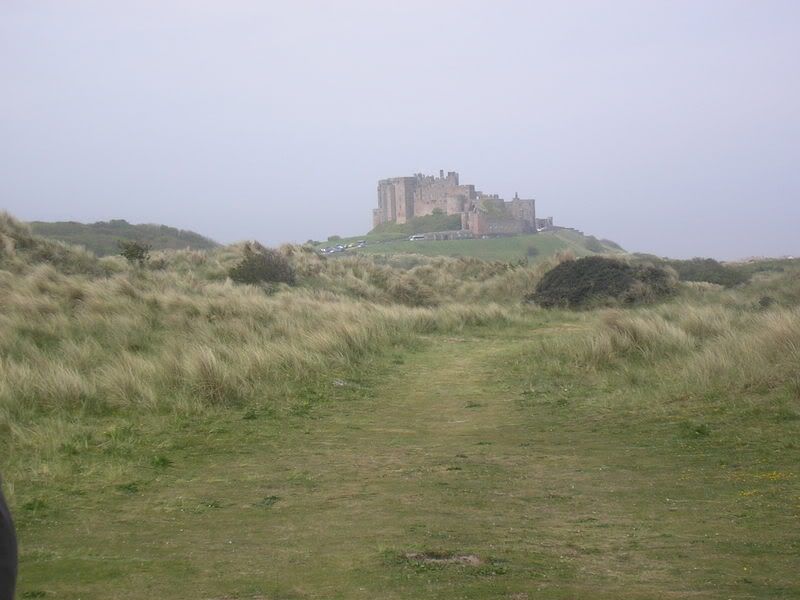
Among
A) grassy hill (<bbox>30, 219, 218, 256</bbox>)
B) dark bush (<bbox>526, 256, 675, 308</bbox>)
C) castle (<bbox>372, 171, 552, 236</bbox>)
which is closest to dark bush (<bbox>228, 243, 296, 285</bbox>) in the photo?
dark bush (<bbox>526, 256, 675, 308</bbox>)

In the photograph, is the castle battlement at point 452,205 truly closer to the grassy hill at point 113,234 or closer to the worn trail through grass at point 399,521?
the grassy hill at point 113,234

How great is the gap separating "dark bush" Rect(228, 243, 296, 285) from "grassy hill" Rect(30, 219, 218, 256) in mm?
17406

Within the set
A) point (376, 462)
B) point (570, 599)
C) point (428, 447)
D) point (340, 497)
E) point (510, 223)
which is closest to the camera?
point (570, 599)

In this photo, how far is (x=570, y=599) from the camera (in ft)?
12.8

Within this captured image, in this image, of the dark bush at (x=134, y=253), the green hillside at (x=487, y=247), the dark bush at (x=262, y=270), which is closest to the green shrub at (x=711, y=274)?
the dark bush at (x=262, y=270)

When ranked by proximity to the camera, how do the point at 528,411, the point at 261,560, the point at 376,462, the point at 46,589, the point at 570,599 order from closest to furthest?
the point at 570,599
the point at 46,589
the point at 261,560
the point at 376,462
the point at 528,411

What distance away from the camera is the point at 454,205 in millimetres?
90875

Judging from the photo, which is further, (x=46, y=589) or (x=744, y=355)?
(x=744, y=355)

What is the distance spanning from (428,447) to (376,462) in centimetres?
71

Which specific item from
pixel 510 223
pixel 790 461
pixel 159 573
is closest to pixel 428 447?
pixel 790 461

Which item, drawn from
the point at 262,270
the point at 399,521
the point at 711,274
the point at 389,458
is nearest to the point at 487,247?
the point at 711,274

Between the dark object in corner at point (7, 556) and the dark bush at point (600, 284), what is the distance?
74.5 ft

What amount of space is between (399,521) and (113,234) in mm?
51829

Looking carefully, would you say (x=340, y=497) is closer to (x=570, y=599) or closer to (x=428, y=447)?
(x=428, y=447)
